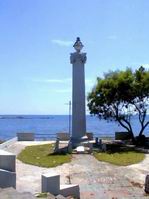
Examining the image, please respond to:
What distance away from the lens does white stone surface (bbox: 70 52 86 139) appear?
31625 millimetres

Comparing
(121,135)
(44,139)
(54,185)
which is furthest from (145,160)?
(44,139)

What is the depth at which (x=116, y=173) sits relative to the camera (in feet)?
65.2

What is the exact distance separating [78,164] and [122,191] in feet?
21.2

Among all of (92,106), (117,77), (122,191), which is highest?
(117,77)

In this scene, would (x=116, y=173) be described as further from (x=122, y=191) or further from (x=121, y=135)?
(x=121, y=135)

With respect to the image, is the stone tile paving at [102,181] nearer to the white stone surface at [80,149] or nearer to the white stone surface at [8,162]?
the white stone surface at [8,162]

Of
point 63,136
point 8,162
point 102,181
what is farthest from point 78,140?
point 8,162

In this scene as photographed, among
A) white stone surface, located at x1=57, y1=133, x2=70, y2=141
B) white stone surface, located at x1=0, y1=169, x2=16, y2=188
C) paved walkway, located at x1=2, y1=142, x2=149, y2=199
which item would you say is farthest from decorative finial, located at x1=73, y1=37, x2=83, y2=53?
white stone surface, located at x1=0, y1=169, x2=16, y2=188

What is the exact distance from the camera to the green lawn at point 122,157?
23084mm

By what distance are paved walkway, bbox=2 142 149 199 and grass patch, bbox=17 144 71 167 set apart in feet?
1.95

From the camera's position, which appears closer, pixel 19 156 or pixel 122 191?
pixel 122 191

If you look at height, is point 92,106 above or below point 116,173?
above

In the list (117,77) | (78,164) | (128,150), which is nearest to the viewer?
(78,164)

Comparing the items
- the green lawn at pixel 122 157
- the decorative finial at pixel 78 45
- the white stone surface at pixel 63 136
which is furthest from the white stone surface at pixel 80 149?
the decorative finial at pixel 78 45
